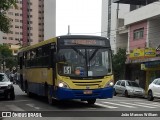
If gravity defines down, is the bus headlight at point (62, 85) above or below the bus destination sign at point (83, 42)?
below

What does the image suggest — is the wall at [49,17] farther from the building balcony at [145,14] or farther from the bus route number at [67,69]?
the bus route number at [67,69]

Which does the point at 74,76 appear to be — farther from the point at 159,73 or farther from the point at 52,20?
the point at 52,20

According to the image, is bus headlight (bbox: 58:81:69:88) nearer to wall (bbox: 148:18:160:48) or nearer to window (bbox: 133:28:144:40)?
wall (bbox: 148:18:160:48)

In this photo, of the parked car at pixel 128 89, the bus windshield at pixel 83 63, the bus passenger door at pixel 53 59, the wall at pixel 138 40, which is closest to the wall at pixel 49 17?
the wall at pixel 138 40

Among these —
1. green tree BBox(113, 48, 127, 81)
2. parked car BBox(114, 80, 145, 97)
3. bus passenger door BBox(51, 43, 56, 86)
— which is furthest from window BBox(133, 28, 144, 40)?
bus passenger door BBox(51, 43, 56, 86)

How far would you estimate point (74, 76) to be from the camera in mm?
16031

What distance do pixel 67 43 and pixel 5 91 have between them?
252 inches

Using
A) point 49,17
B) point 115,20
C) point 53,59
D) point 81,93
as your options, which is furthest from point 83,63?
point 49,17

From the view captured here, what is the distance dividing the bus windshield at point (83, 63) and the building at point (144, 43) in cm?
1696

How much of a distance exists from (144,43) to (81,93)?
86.3 ft

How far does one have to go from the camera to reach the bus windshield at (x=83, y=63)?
16.1 meters

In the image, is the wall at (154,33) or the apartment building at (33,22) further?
the apartment building at (33,22)

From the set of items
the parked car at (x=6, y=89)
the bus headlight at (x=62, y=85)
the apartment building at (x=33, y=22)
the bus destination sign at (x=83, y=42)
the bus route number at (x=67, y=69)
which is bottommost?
the parked car at (x=6, y=89)

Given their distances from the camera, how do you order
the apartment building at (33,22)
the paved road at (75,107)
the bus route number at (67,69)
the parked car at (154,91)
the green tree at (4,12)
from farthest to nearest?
1. the apartment building at (33,22)
2. the parked car at (154,91)
3. the green tree at (4,12)
4. the bus route number at (67,69)
5. the paved road at (75,107)
